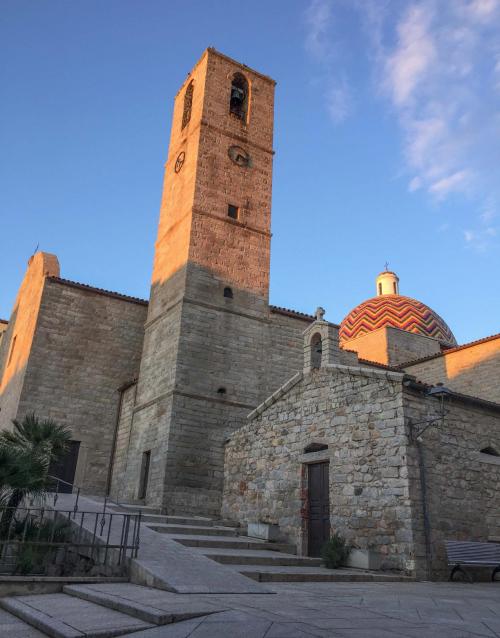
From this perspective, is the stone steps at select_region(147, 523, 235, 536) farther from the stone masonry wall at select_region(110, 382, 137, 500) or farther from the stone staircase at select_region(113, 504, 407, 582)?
the stone masonry wall at select_region(110, 382, 137, 500)

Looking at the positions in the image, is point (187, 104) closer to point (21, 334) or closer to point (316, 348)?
point (21, 334)

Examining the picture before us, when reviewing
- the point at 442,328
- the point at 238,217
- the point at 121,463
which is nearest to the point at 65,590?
the point at 121,463

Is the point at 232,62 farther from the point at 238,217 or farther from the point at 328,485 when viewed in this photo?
the point at 328,485

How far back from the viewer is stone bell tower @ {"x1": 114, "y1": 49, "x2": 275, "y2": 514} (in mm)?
14359

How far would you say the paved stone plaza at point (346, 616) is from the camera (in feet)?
12.6

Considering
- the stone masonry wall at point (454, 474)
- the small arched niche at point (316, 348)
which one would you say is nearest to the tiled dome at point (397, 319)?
the small arched niche at point (316, 348)

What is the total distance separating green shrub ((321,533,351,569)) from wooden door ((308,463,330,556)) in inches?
37.8

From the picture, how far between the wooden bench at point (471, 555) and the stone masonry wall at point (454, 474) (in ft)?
0.60

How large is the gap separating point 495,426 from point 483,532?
214 cm

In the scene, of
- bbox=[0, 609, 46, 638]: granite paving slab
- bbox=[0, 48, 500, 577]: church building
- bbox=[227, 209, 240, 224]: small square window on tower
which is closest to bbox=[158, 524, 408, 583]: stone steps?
bbox=[0, 48, 500, 577]: church building

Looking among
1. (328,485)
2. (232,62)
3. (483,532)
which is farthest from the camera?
(232,62)

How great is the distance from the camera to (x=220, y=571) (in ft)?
22.4

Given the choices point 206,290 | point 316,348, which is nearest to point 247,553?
point 316,348

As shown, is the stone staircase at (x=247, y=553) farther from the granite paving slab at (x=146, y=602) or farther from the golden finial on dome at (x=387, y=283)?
the golden finial on dome at (x=387, y=283)
